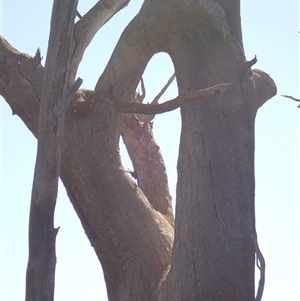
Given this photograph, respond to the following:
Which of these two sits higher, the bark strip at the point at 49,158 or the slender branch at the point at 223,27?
the slender branch at the point at 223,27

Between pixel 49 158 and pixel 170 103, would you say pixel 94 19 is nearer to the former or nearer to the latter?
pixel 170 103

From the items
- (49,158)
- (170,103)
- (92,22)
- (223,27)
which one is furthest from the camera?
(92,22)

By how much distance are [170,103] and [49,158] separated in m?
0.89

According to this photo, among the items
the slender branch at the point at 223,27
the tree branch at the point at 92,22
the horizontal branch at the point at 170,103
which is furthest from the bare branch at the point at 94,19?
the slender branch at the point at 223,27

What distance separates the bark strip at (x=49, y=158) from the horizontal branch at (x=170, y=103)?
0.43m

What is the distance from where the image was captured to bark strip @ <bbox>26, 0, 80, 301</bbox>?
3.83 m

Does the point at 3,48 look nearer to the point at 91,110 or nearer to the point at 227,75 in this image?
the point at 91,110

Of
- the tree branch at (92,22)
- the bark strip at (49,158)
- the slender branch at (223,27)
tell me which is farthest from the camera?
the tree branch at (92,22)

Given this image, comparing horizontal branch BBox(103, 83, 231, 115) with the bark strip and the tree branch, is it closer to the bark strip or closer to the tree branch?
the bark strip

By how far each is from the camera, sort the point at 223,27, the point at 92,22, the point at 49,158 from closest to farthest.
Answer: the point at 49,158 → the point at 223,27 → the point at 92,22

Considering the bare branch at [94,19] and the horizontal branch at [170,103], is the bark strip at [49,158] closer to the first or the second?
the horizontal branch at [170,103]

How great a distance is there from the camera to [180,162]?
469cm

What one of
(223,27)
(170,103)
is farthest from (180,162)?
(223,27)

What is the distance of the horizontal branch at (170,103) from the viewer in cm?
428
